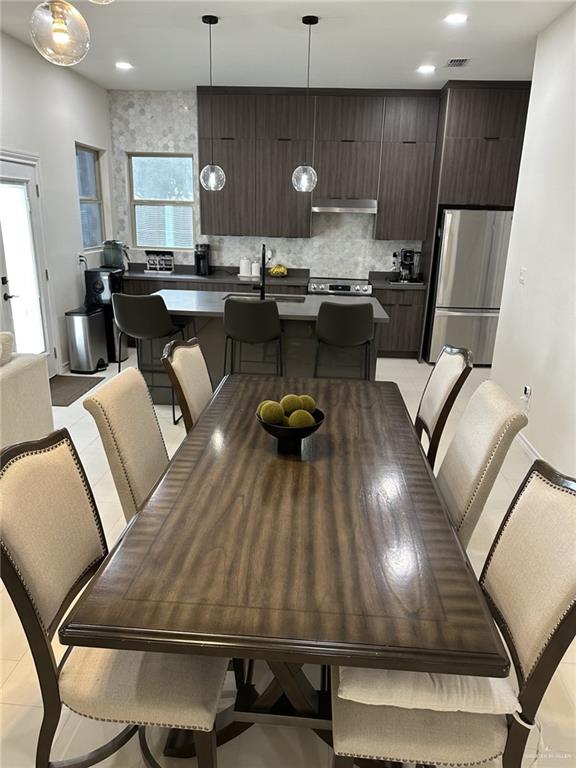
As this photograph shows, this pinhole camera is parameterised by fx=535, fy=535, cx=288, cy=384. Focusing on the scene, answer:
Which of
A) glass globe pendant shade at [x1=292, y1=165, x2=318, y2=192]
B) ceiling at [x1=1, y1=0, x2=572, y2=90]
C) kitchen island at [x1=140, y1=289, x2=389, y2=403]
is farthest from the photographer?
glass globe pendant shade at [x1=292, y1=165, x2=318, y2=192]

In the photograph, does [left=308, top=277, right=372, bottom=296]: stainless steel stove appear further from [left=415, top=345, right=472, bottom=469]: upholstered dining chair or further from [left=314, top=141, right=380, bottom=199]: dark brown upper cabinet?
[left=415, top=345, right=472, bottom=469]: upholstered dining chair

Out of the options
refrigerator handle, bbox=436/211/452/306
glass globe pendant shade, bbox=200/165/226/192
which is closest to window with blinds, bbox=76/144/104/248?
glass globe pendant shade, bbox=200/165/226/192

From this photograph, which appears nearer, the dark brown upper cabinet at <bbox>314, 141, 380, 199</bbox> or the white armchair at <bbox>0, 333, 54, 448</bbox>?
the white armchair at <bbox>0, 333, 54, 448</bbox>

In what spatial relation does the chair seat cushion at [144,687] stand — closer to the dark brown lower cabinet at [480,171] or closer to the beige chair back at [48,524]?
the beige chair back at [48,524]

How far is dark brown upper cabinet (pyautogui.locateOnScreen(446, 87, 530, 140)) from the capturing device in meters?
5.27

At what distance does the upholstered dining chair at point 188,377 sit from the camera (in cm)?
224

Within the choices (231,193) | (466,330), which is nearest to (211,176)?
(231,193)

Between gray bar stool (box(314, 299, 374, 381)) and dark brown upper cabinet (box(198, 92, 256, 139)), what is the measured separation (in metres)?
3.09

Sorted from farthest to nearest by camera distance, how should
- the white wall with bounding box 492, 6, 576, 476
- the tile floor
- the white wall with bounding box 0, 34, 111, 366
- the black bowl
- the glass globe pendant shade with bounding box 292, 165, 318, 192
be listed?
the glass globe pendant shade with bounding box 292, 165, 318, 192 < the white wall with bounding box 0, 34, 111, 366 < the white wall with bounding box 492, 6, 576, 476 < the black bowl < the tile floor

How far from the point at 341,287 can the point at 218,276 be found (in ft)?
4.73

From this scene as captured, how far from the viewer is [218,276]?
6242 mm

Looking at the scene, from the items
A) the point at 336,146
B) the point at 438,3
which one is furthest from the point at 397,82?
the point at 438,3

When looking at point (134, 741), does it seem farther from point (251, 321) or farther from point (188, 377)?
point (251, 321)

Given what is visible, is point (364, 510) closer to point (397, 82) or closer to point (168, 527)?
point (168, 527)
